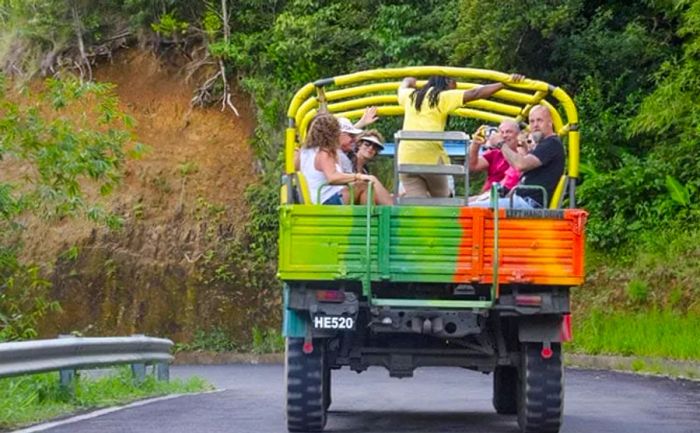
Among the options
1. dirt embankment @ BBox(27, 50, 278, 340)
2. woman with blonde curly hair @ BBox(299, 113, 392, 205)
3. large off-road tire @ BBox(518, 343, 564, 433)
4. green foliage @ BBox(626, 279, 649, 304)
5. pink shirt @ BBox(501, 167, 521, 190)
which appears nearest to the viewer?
large off-road tire @ BBox(518, 343, 564, 433)

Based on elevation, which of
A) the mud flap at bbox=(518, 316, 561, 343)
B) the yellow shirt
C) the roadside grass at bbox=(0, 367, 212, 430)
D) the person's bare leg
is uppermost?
the yellow shirt

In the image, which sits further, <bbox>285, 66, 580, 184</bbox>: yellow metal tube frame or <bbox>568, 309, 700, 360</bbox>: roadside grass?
<bbox>568, 309, 700, 360</bbox>: roadside grass

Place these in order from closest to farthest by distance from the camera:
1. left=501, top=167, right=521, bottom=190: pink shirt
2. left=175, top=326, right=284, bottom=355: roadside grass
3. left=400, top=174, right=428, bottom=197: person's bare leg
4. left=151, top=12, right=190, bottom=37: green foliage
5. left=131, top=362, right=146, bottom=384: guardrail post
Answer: left=400, top=174, right=428, bottom=197: person's bare leg, left=501, top=167, right=521, bottom=190: pink shirt, left=131, top=362, right=146, bottom=384: guardrail post, left=175, top=326, right=284, bottom=355: roadside grass, left=151, top=12, right=190, bottom=37: green foliage

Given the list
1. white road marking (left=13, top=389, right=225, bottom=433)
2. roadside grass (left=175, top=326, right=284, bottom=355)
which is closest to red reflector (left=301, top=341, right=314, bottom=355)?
white road marking (left=13, top=389, right=225, bottom=433)

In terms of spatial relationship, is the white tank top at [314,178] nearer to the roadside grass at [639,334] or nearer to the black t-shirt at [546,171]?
the black t-shirt at [546,171]

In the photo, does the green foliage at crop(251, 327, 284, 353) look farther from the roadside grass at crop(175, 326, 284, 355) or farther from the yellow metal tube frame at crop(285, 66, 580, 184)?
the yellow metal tube frame at crop(285, 66, 580, 184)

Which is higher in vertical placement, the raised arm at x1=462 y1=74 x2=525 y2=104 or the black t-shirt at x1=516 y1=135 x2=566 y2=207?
the raised arm at x1=462 y1=74 x2=525 y2=104

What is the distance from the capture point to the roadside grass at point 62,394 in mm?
13078

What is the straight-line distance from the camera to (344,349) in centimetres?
1248

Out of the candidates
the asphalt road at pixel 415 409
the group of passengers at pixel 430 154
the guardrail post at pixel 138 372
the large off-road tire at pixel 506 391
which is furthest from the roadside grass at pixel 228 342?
the group of passengers at pixel 430 154

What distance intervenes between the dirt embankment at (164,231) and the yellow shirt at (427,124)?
2034 centimetres

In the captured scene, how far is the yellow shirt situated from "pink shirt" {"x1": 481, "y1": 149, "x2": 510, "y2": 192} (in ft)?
3.24

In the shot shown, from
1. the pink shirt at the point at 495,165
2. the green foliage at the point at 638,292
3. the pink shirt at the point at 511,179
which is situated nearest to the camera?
the pink shirt at the point at 511,179

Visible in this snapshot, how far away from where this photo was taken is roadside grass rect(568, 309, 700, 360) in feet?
76.7
